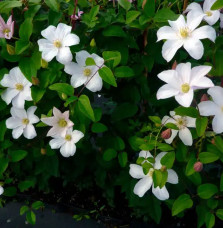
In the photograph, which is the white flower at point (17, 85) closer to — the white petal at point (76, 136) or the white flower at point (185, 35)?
the white petal at point (76, 136)

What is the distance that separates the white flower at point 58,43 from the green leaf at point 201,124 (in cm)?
35

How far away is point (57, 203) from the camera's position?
163 cm

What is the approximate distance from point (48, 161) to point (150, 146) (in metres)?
0.48

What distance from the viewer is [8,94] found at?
3.15 feet

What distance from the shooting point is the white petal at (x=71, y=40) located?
85 centimetres

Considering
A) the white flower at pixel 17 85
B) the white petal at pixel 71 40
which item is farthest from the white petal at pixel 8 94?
the white petal at pixel 71 40

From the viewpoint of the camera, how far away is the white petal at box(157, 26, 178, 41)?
80 cm

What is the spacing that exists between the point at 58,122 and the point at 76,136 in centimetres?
6

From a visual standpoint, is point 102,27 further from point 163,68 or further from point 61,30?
point 163,68

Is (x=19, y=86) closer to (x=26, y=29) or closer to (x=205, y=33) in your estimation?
(x=26, y=29)

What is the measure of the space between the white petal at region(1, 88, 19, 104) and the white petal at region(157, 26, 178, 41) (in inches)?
16.5

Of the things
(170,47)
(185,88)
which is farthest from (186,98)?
(170,47)

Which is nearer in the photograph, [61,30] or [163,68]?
[61,30]

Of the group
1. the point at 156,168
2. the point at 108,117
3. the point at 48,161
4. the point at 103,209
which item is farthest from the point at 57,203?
the point at 156,168
